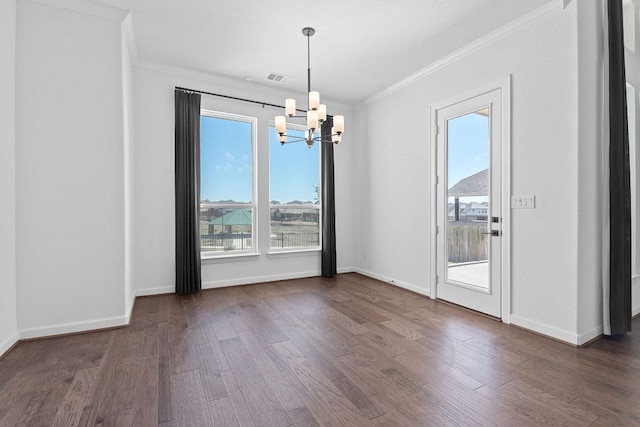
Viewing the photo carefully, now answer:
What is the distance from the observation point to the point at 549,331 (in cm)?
279

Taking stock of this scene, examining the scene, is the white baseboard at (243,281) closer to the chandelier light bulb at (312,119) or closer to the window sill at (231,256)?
the window sill at (231,256)

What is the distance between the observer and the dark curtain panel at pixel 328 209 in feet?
17.3

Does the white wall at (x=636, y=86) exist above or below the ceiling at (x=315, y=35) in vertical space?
below

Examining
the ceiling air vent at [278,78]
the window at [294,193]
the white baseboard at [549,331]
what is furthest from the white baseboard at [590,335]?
the ceiling air vent at [278,78]

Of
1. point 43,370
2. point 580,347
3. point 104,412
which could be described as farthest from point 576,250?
point 43,370

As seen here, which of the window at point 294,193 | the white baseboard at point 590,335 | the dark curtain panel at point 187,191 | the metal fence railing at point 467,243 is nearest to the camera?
the white baseboard at point 590,335

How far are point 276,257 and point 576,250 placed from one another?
12.2ft

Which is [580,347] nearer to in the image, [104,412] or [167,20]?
[104,412]

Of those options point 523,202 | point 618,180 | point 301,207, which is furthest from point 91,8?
point 618,180

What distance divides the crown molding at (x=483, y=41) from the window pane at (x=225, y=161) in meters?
2.34

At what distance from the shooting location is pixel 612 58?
2.71m

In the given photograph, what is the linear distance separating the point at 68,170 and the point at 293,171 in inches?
119

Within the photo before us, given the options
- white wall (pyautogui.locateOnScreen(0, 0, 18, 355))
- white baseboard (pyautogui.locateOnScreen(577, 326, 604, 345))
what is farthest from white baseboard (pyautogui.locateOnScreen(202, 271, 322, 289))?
white baseboard (pyautogui.locateOnScreen(577, 326, 604, 345))

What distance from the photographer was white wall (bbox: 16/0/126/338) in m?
2.72
